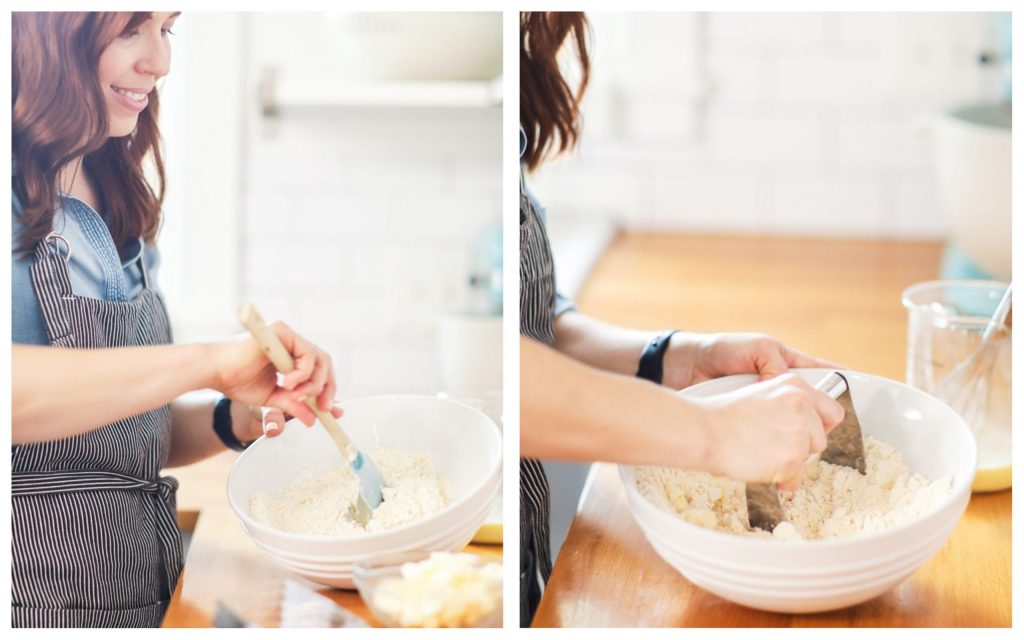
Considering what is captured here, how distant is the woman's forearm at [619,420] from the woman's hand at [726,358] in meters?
0.15

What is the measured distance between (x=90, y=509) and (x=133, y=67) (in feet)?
0.99

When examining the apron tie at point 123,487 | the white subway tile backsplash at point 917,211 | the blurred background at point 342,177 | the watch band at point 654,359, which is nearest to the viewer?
the apron tie at point 123,487

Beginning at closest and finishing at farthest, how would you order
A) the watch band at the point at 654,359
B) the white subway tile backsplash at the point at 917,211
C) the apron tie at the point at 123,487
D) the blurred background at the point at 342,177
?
the apron tie at the point at 123,487 → the watch band at the point at 654,359 → the blurred background at the point at 342,177 → the white subway tile backsplash at the point at 917,211

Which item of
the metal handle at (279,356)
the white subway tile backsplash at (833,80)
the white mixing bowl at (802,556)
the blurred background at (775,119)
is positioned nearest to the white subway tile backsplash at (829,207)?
the blurred background at (775,119)

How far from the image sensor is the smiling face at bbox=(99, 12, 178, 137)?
2.26 ft

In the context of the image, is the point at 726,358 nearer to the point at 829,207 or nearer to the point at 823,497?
the point at 823,497

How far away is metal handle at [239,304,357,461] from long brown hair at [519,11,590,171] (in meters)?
0.22

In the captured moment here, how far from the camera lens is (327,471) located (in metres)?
0.71

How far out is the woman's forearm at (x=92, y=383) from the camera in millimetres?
649

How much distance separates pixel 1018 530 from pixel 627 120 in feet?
3.98

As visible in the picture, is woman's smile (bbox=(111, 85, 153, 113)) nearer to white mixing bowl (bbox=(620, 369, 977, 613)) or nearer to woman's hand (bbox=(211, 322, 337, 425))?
woman's hand (bbox=(211, 322, 337, 425))

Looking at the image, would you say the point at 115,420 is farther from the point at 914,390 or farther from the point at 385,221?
the point at 385,221

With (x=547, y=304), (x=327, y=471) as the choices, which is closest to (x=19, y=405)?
(x=327, y=471)

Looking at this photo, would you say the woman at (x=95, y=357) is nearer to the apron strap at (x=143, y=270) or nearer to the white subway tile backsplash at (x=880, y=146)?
the apron strap at (x=143, y=270)
